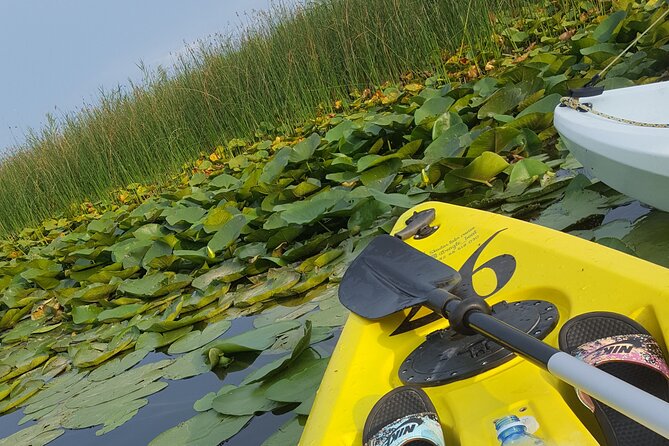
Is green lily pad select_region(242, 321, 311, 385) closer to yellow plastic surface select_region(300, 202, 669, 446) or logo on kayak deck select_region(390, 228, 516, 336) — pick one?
yellow plastic surface select_region(300, 202, 669, 446)

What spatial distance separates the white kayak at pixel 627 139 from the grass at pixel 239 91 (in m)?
2.45

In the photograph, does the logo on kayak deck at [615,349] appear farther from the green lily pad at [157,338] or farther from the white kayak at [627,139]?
the green lily pad at [157,338]

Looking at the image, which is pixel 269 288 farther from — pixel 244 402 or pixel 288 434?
pixel 288 434

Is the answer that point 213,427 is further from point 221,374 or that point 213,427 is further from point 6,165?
point 6,165

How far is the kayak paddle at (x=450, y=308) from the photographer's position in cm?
63

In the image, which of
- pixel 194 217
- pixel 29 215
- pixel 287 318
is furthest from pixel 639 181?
pixel 29 215

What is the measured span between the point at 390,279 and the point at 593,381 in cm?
74

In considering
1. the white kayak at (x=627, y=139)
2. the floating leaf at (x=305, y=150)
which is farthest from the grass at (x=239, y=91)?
the white kayak at (x=627, y=139)

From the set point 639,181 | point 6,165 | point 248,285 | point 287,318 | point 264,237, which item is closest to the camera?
point 639,181

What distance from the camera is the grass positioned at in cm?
495

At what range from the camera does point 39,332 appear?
10.4ft

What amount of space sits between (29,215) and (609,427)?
7867 mm

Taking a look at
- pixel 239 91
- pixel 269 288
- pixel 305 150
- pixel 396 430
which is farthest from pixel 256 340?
pixel 239 91

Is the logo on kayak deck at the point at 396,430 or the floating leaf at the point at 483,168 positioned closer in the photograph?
the logo on kayak deck at the point at 396,430
